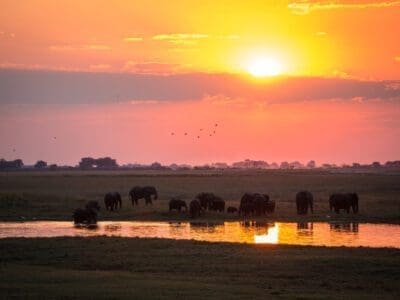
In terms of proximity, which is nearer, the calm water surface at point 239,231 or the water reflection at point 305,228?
the calm water surface at point 239,231

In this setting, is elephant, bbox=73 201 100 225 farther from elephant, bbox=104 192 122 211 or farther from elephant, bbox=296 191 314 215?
elephant, bbox=296 191 314 215

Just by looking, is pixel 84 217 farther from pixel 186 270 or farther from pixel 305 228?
pixel 186 270

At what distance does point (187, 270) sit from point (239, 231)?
16284mm

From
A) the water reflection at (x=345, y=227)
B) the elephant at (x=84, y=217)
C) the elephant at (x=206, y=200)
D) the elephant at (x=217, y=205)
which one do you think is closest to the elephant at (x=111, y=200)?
the elephant at (x=206, y=200)

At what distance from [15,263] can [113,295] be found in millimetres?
8577

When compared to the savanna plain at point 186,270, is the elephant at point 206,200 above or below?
above

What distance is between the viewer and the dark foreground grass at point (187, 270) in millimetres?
20688

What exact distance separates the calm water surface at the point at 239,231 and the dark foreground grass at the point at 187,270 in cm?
410

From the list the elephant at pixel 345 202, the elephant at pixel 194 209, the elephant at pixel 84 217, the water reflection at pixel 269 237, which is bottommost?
the water reflection at pixel 269 237

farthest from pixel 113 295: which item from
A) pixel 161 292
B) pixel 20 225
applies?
pixel 20 225

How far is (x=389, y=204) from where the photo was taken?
60156mm

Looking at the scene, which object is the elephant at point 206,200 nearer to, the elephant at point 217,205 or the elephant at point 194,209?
the elephant at point 217,205

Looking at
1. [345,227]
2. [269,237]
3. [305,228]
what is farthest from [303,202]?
[269,237]

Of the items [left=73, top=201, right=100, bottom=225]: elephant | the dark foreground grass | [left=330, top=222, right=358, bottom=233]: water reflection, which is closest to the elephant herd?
[left=73, top=201, right=100, bottom=225]: elephant
